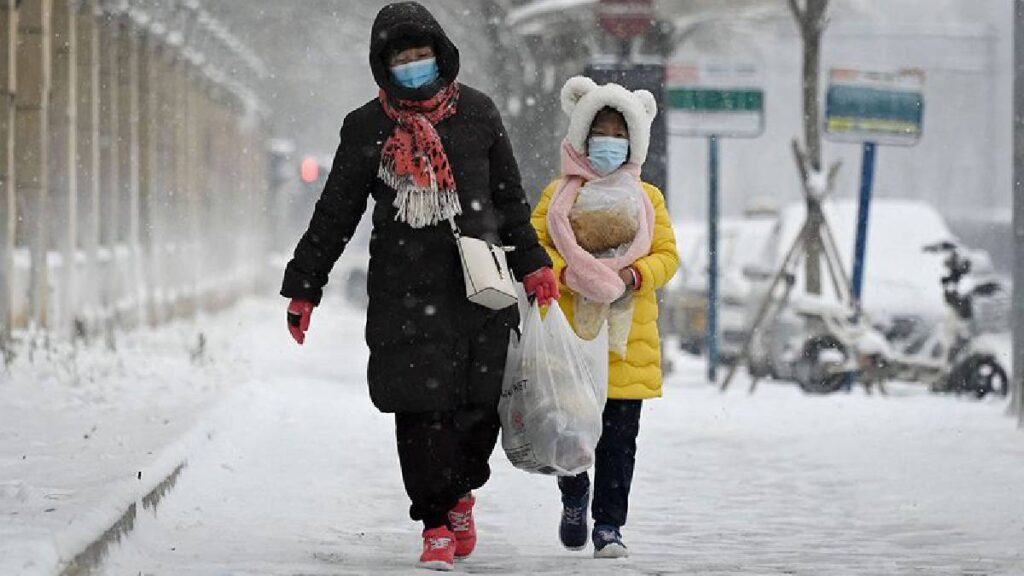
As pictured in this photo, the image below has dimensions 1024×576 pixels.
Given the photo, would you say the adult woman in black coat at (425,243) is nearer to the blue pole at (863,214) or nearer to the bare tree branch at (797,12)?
the blue pole at (863,214)

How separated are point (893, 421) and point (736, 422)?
3.34 ft

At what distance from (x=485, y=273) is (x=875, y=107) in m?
10.7

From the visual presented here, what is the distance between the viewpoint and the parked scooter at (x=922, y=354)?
1780 centimetres

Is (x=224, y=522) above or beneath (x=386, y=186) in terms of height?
beneath

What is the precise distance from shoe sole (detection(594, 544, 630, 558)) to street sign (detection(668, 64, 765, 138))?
10367mm

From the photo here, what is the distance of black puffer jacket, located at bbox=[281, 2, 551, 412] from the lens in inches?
292

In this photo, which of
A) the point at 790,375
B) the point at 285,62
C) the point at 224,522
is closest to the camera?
the point at 224,522

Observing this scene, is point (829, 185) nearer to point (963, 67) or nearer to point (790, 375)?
point (790, 375)

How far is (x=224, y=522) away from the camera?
9.00 metres

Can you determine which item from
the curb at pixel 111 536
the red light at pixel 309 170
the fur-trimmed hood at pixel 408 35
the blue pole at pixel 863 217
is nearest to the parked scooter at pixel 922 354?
the blue pole at pixel 863 217

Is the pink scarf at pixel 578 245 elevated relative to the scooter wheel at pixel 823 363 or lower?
elevated

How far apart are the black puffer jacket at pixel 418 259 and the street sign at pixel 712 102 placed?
10.7 m

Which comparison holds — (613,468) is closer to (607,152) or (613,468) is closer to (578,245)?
(578,245)

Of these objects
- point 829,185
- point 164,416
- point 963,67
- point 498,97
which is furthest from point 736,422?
point 963,67
